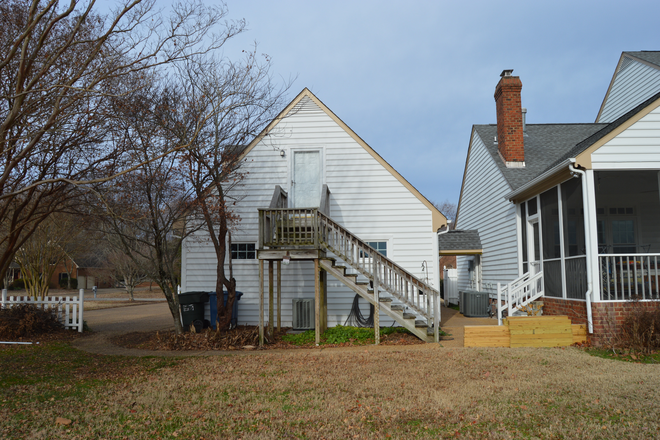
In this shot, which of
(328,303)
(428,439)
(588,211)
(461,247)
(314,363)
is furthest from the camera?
(461,247)

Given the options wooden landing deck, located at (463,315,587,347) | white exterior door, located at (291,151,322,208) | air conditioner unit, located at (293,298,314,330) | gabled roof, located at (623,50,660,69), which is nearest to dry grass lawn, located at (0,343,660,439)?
wooden landing deck, located at (463,315,587,347)

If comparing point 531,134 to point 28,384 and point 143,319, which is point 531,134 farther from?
point 28,384

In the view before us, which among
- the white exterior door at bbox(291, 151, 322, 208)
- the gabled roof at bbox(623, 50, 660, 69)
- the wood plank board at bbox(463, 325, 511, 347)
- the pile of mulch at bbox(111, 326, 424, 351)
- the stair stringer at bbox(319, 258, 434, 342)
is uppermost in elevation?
the gabled roof at bbox(623, 50, 660, 69)

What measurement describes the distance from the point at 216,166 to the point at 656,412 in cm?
929

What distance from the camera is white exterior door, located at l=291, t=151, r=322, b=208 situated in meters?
14.4

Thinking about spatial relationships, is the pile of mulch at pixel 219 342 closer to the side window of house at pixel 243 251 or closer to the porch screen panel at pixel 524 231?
the side window of house at pixel 243 251

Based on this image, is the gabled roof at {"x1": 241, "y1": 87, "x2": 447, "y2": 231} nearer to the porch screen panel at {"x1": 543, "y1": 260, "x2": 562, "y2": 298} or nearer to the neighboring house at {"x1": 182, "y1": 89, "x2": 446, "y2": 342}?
the neighboring house at {"x1": 182, "y1": 89, "x2": 446, "y2": 342}

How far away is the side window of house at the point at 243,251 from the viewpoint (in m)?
14.4

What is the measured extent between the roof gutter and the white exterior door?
18.1ft

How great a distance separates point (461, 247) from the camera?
1853 centimetres

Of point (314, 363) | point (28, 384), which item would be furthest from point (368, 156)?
point (28, 384)

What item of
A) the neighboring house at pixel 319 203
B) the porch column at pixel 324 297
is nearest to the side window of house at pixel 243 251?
the neighboring house at pixel 319 203

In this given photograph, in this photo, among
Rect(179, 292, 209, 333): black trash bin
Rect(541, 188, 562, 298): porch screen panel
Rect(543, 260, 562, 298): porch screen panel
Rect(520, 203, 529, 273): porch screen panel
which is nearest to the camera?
Rect(543, 260, 562, 298): porch screen panel

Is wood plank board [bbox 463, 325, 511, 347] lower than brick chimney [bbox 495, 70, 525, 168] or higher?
lower
